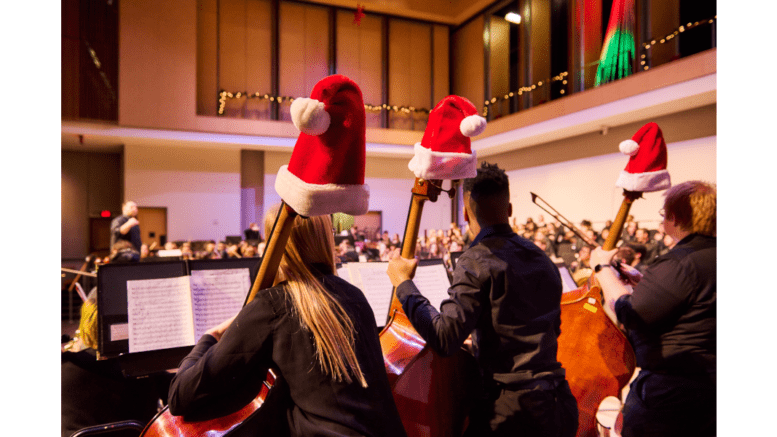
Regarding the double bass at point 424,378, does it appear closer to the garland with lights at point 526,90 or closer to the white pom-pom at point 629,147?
the white pom-pom at point 629,147

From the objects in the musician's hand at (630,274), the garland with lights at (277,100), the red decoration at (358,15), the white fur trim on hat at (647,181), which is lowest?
the musician's hand at (630,274)

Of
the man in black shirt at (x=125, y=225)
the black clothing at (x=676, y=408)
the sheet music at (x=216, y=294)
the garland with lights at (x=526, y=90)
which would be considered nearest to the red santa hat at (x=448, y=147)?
the sheet music at (x=216, y=294)

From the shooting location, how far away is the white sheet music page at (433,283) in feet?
6.84

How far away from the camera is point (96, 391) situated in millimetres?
1757

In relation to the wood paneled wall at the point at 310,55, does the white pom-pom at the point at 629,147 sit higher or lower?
lower

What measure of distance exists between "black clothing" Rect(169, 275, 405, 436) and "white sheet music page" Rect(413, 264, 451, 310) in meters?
0.94

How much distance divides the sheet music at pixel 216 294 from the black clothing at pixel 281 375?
65 cm

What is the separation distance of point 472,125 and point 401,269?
20.2 inches

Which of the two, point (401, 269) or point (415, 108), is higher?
point (415, 108)

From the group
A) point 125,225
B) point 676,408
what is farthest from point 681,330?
point 125,225

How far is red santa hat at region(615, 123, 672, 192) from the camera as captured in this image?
2021 mm

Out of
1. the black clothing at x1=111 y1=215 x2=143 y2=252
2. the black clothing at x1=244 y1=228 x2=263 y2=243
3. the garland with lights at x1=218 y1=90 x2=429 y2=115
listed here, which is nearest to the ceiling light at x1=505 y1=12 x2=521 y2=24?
the garland with lights at x1=218 y1=90 x2=429 y2=115

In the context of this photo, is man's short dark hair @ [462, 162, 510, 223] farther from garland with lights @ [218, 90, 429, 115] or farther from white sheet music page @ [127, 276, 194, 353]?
garland with lights @ [218, 90, 429, 115]

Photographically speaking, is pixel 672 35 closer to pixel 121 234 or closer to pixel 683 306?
pixel 683 306
